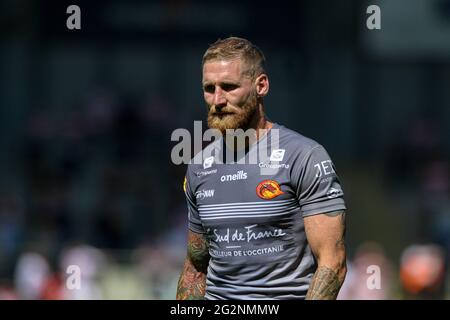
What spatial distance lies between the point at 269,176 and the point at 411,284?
22.1 ft

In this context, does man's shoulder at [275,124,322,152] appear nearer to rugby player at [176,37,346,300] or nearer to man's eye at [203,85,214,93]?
rugby player at [176,37,346,300]

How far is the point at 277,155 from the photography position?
553cm

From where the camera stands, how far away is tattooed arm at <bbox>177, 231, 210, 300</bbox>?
19.5 ft

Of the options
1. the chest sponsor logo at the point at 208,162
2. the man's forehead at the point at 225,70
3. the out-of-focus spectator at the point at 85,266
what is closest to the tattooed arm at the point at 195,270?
the chest sponsor logo at the point at 208,162

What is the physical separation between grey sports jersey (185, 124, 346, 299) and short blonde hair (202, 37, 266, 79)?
0.36m

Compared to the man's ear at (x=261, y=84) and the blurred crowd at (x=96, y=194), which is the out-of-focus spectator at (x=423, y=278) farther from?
the man's ear at (x=261, y=84)

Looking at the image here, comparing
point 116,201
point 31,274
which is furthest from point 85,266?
point 116,201

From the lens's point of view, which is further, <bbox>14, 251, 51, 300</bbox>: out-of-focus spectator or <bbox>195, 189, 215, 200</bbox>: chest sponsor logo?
<bbox>14, 251, 51, 300</bbox>: out-of-focus spectator

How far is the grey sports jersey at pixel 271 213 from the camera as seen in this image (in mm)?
5414

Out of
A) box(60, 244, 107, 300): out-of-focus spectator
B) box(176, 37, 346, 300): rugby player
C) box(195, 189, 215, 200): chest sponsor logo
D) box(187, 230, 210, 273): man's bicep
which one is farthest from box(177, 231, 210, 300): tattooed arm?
box(60, 244, 107, 300): out-of-focus spectator

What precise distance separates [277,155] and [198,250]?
803mm

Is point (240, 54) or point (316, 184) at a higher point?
point (240, 54)

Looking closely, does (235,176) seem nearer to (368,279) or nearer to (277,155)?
(277,155)

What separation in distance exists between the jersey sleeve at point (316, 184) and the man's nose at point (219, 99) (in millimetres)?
509
